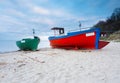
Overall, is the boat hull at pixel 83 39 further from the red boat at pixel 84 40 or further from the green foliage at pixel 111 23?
the green foliage at pixel 111 23

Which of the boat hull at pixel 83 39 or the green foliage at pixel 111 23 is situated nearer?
the boat hull at pixel 83 39

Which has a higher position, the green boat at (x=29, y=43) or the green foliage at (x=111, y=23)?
the green foliage at (x=111, y=23)

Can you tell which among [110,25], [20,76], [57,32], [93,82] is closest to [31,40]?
[57,32]

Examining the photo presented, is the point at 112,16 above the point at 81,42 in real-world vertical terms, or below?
above

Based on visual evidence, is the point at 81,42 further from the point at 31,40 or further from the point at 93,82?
the point at 93,82

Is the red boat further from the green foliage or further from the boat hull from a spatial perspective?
the green foliage

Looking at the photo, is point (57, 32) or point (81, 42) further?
point (57, 32)

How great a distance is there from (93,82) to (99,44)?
333 inches

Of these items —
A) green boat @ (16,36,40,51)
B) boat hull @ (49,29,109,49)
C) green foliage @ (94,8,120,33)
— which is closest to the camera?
boat hull @ (49,29,109,49)

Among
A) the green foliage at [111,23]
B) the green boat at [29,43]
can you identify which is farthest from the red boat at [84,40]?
the green foliage at [111,23]

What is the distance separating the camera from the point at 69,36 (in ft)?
37.6

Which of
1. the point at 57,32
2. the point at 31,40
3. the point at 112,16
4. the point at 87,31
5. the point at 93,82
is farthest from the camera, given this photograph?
A: the point at 112,16

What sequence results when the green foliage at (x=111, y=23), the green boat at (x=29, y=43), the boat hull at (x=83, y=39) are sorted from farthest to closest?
the green foliage at (x=111, y=23), the green boat at (x=29, y=43), the boat hull at (x=83, y=39)

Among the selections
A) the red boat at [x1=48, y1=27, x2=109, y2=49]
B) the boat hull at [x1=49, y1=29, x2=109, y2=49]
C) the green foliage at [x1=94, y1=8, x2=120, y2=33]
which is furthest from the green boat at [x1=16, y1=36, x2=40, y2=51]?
the green foliage at [x1=94, y1=8, x2=120, y2=33]
